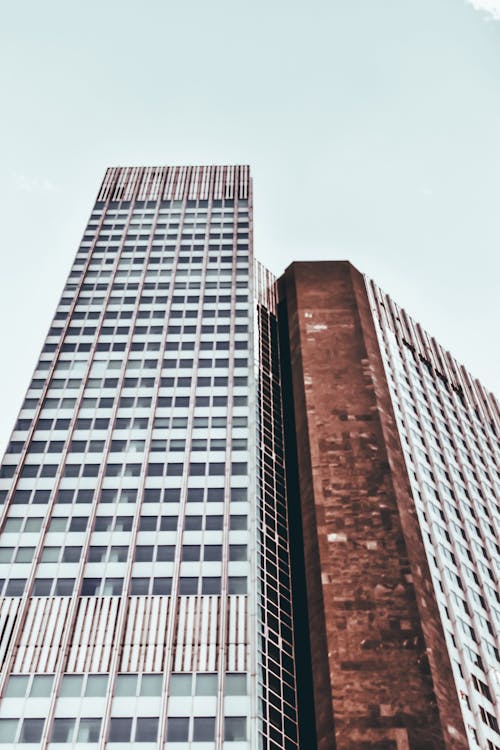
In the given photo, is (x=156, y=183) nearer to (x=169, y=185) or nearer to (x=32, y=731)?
(x=169, y=185)

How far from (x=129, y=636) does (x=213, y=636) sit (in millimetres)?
5683

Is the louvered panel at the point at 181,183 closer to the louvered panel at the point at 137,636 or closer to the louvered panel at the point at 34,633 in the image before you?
the louvered panel at the point at 137,636

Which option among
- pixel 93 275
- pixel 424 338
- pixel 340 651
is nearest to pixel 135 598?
pixel 340 651

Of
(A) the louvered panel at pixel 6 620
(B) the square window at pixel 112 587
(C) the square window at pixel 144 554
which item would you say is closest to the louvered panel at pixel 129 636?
(B) the square window at pixel 112 587

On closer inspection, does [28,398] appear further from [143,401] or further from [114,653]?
[114,653]

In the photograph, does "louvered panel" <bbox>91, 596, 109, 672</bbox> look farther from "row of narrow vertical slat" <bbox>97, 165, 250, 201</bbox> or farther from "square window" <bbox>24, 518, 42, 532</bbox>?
"row of narrow vertical slat" <bbox>97, 165, 250, 201</bbox>

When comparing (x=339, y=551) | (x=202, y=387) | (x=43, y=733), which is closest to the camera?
(x=43, y=733)

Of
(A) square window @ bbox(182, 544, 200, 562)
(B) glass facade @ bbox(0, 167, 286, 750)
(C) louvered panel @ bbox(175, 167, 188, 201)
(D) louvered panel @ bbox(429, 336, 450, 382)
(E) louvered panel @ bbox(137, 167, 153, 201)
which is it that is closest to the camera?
(B) glass facade @ bbox(0, 167, 286, 750)

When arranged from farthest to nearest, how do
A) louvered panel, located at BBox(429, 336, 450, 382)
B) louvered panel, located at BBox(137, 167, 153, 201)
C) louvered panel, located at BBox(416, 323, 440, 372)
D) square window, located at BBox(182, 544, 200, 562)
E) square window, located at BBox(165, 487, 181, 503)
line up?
1. louvered panel, located at BBox(137, 167, 153, 201)
2. louvered panel, located at BBox(429, 336, 450, 382)
3. louvered panel, located at BBox(416, 323, 440, 372)
4. square window, located at BBox(165, 487, 181, 503)
5. square window, located at BBox(182, 544, 200, 562)

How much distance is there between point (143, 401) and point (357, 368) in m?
21.9

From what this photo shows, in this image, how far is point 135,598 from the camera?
57344mm

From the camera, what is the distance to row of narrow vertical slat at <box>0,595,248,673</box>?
175ft

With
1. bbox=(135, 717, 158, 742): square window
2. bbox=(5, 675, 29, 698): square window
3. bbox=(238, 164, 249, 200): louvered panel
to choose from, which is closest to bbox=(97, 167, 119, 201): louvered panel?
bbox=(238, 164, 249, 200): louvered panel

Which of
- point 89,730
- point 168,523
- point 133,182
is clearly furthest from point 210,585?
point 133,182
